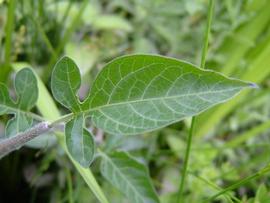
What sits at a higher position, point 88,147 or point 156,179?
point 88,147

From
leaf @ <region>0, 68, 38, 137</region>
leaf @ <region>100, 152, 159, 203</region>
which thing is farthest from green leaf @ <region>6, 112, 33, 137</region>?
leaf @ <region>100, 152, 159, 203</region>

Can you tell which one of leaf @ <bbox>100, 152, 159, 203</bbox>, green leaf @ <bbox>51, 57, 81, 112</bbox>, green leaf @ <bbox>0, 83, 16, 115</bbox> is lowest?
leaf @ <bbox>100, 152, 159, 203</bbox>

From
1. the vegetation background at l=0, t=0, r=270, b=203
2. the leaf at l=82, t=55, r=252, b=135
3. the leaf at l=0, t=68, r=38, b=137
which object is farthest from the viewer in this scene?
the vegetation background at l=0, t=0, r=270, b=203

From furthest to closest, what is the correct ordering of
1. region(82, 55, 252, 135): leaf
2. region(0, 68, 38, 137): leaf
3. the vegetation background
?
the vegetation background < region(0, 68, 38, 137): leaf < region(82, 55, 252, 135): leaf

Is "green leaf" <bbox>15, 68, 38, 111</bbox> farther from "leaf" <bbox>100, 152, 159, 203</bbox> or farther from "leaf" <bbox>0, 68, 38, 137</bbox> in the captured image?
"leaf" <bbox>100, 152, 159, 203</bbox>

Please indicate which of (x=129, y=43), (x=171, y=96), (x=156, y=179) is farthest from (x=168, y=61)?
(x=129, y=43)

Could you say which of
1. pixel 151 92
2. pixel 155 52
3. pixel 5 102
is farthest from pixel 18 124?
pixel 155 52

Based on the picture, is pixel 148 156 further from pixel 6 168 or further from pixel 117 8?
pixel 117 8

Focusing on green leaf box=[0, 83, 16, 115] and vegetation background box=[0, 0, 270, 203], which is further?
vegetation background box=[0, 0, 270, 203]
